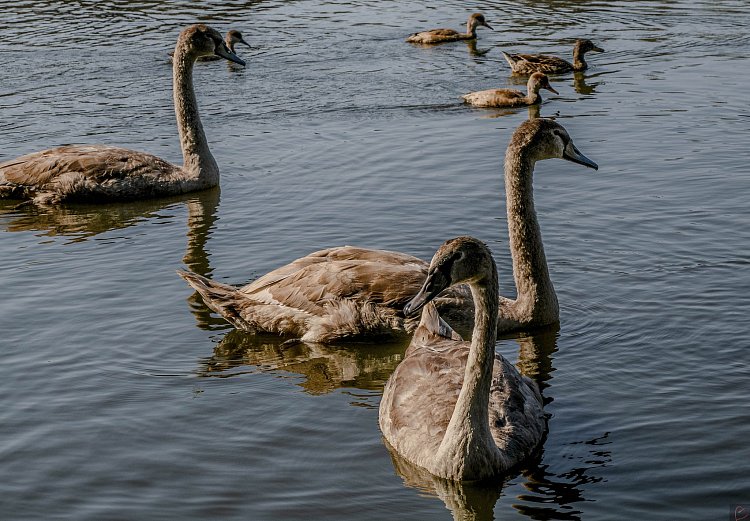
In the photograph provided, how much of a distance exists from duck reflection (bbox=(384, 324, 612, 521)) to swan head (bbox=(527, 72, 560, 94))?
13180 millimetres

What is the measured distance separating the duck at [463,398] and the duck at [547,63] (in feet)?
46.8

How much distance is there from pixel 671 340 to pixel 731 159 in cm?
635

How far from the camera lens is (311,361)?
10.8 metres

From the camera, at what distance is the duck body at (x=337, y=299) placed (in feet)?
35.6

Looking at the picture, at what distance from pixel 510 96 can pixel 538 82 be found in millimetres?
630

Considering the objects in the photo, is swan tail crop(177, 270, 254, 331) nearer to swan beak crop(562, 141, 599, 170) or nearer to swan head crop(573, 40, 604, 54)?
swan beak crop(562, 141, 599, 170)

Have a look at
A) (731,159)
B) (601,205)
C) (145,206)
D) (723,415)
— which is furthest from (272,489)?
(731,159)

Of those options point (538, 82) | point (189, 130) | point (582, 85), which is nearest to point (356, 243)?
point (189, 130)

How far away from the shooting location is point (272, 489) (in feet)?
27.0

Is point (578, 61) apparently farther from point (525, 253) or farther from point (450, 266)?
point (450, 266)

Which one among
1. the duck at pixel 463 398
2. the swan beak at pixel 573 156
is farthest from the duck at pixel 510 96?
the duck at pixel 463 398

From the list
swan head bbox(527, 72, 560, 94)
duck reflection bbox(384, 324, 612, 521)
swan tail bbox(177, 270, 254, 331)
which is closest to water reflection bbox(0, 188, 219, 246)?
swan tail bbox(177, 270, 254, 331)

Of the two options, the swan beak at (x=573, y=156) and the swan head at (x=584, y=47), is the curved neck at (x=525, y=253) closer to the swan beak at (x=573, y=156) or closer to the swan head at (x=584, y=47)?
the swan beak at (x=573, y=156)

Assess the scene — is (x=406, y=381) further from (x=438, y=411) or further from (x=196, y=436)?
(x=196, y=436)
